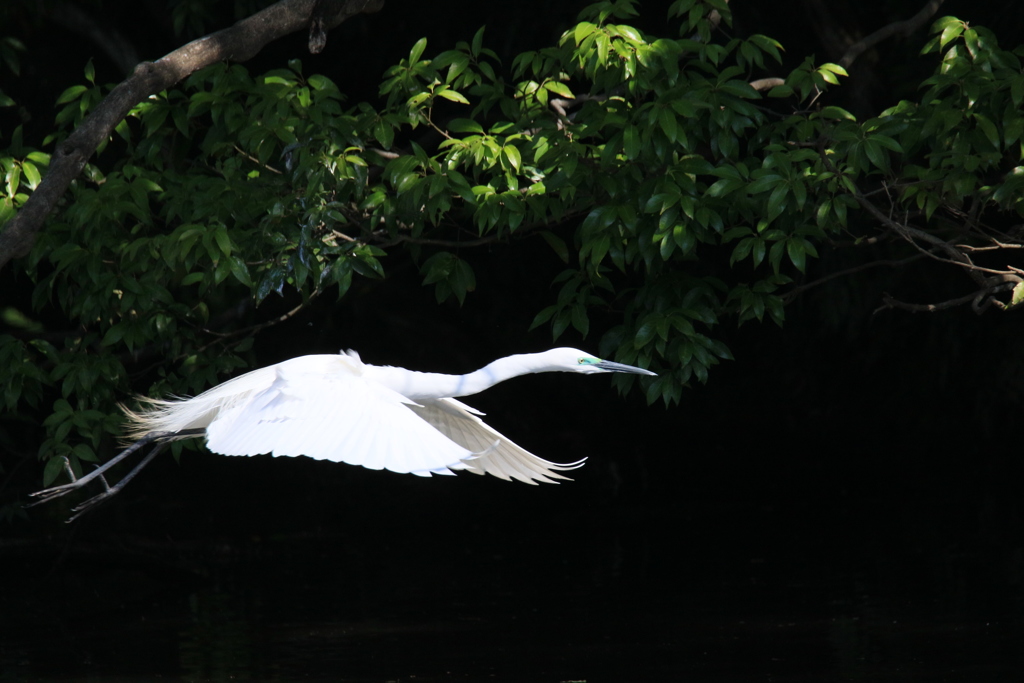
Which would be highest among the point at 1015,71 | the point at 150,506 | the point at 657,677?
the point at 1015,71

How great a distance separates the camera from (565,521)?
7.04 m

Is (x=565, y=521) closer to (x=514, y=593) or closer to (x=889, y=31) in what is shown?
(x=514, y=593)

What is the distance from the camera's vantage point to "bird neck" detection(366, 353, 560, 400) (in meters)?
Result: 3.06

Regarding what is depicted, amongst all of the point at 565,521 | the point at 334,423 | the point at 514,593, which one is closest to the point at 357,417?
the point at 334,423

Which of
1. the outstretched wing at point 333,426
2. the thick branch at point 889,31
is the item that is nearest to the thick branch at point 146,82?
the outstretched wing at point 333,426

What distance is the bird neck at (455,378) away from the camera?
3.06m

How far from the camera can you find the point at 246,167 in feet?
14.3

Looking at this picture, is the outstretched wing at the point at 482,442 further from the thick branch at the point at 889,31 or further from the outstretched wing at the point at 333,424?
the thick branch at the point at 889,31

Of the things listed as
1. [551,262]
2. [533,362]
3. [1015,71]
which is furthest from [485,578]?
[1015,71]

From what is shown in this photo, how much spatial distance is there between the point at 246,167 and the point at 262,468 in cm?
394

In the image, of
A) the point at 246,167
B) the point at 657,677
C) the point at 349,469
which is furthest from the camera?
the point at 349,469

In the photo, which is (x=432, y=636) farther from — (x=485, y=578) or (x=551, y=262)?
(x=551, y=262)

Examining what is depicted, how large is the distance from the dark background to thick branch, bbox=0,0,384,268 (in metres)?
1.31

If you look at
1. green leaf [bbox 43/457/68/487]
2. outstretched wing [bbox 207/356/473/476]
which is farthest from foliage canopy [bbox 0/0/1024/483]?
outstretched wing [bbox 207/356/473/476]
